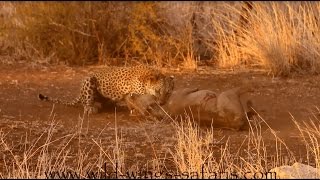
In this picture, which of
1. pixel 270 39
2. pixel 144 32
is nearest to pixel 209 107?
pixel 270 39

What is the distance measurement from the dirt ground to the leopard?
186 millimetres

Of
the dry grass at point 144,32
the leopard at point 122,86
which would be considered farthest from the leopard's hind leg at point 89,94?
the dry grass at point 144,32

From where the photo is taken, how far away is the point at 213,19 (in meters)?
13.0

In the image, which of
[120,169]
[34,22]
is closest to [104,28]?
[34,22]

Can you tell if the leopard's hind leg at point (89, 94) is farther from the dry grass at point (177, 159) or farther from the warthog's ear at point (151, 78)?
the dry grass at point (177, 159)

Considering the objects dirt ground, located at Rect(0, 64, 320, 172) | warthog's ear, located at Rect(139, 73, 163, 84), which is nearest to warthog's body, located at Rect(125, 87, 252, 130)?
dirt ground, located at Rect(0, 64, 320, 172)

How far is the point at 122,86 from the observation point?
8.47 metres

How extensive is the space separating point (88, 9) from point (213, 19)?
241cm

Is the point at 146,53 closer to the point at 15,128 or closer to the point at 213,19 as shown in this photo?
the point at 213,19

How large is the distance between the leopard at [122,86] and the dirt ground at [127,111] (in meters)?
0.19

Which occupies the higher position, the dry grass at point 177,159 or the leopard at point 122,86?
the leopard at point 122,86

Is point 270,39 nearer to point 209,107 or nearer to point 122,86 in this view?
point 122,86

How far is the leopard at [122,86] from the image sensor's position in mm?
8297

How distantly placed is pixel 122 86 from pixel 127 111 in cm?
45
